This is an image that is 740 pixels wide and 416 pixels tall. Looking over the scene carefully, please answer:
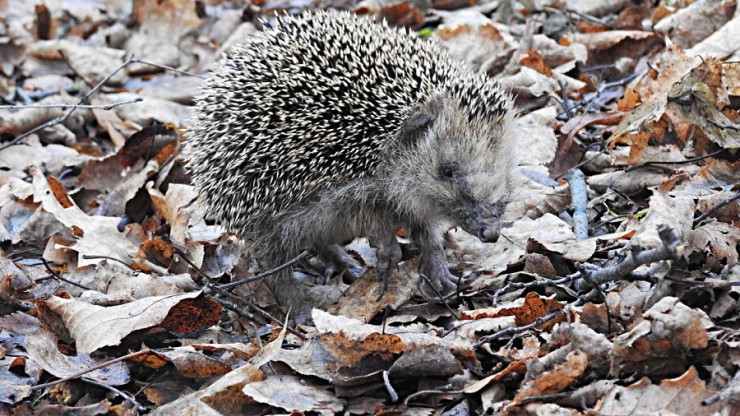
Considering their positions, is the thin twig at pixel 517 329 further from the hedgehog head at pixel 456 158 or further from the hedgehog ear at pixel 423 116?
the hedgehog ear at pixel 423 116

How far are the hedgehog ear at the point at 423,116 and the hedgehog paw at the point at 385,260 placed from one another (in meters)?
0.94

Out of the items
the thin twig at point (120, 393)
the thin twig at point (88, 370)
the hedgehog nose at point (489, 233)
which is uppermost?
the hedgehog nose at point (489, 233)

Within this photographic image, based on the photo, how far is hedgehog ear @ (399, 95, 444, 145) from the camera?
6.55 m

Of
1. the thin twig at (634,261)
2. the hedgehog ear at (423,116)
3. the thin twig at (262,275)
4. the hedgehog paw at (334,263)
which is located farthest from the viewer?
the hedgehog paw at (334,263)

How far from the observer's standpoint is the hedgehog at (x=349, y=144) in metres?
6.46

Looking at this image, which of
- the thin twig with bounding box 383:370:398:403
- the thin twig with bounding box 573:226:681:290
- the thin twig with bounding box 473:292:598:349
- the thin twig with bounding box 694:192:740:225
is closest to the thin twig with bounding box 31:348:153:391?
the thin twig with bounding box 383:370:398:403

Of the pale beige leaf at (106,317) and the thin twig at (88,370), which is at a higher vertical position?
the thin twig at (88,370)

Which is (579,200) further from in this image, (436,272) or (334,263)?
(334,263)

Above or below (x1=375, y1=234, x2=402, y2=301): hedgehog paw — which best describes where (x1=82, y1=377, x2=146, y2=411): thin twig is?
above

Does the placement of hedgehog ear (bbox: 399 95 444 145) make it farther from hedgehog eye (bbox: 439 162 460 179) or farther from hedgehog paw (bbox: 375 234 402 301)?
hedgehog paw (bbox: 375 234 402 301)

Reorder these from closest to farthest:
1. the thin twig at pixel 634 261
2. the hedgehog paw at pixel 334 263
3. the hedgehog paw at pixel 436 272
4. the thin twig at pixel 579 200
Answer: the thin twig at pixel 634 261
the thin twig at pixel 579 200
the hedgehog paw at pixel 436 272
the hedgehog paw at pixel 334 263

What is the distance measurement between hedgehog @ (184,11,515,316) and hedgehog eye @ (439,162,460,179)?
1cm

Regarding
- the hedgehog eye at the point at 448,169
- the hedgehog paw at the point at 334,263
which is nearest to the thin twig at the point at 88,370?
the hedgehog paw at the point at 334,263

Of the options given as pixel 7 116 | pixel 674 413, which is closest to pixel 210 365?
pixel 674 413
